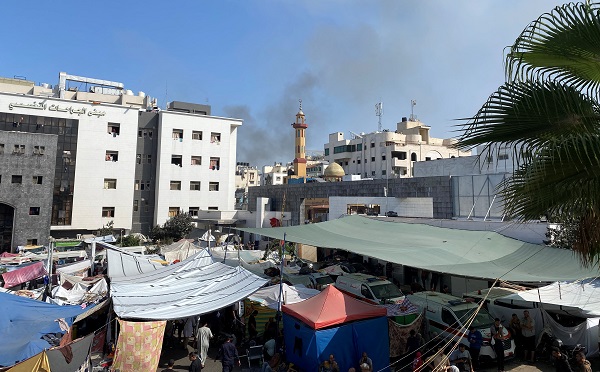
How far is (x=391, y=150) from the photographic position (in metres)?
59.9

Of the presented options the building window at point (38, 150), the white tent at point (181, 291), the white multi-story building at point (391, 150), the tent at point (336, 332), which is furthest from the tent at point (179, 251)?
the white multi-story building at point (391, 150)

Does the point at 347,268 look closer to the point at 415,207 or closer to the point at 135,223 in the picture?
the point at 415,207

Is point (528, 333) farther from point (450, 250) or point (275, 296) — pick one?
point (275, 296)

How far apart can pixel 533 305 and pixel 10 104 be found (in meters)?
41.9

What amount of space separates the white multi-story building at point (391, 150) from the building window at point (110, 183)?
1443 inches

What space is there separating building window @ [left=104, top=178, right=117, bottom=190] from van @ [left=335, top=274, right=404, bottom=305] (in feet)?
100.0

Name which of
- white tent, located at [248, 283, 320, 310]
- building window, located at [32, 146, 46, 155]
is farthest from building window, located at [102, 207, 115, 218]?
white tent, located at [248, 283, 320, 310]

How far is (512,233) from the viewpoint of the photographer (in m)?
16.6

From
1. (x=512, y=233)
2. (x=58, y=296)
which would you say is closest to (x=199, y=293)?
(x=58, y=296)

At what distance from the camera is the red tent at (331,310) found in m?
8.80

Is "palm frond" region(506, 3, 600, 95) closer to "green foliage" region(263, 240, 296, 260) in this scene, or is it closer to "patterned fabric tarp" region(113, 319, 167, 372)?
"patterned fabric tarp" region(113, 319, 167, 372)

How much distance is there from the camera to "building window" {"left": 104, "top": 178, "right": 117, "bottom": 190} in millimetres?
37625

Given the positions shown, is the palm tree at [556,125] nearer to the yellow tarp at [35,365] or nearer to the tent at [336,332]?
the tent at [336,332]

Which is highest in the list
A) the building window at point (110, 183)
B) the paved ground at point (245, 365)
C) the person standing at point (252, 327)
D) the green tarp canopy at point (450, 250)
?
the building window at point (110, 183)
